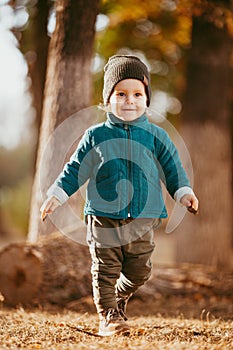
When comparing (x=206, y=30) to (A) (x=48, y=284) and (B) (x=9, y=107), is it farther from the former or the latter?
(B) (x=9, y=107)

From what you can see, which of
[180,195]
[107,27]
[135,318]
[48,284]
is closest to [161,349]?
[180,195]

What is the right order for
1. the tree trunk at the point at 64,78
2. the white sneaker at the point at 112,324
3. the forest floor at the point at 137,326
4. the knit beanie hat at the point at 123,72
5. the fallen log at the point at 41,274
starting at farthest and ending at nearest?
the tree trunk at the point at 64,78, the fallen log at the point at 41,274, the knit beanie hat at the point at 123,72, the white sneaker at the point at 112,324, the forest floor at the point at 137,326

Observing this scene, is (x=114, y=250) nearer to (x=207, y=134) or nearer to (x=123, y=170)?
(x=123, y=170)

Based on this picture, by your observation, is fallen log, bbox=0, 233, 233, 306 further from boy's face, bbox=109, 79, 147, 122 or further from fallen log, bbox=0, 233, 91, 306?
boy's face, bbox=109, 79, 147, 122

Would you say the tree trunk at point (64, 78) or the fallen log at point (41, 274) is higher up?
the tree trunk at point (64, 78)

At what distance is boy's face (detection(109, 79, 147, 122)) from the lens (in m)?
3.86

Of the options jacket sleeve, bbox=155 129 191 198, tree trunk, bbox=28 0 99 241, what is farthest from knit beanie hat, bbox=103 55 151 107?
tree trunk, bbox=28 0 99 241

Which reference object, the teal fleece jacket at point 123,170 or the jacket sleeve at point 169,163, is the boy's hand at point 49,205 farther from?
the jacket sleeve at point 169,163

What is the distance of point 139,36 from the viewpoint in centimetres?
1059

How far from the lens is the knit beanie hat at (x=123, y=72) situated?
3889mm

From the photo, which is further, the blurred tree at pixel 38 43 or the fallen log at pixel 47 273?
the blurred tree at pixel 38 43

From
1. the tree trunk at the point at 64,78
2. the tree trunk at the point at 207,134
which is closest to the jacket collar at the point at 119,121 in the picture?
the tree trunk at the point at 64,78

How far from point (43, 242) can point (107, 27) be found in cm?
497

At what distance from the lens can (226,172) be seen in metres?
8.98
